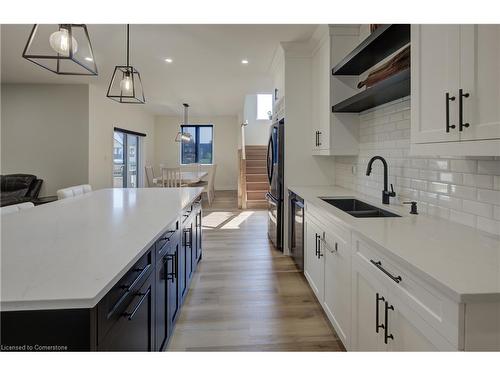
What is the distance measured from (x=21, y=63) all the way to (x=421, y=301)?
6254 millimetres

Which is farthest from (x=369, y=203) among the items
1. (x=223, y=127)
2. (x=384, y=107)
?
(x=223, y=127)

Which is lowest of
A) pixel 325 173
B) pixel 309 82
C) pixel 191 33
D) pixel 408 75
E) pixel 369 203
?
pixel 369 203

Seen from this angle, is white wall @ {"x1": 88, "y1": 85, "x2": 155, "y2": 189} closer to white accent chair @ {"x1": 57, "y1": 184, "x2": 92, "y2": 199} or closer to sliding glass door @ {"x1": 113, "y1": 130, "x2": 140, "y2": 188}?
sliding glass door @ {"x1": 113, "y1": 130, "x2": 140, "y2": 188}

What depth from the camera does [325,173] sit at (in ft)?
13.3

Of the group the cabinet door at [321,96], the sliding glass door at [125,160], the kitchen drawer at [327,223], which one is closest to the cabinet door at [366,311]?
the kitchen drawer at [327,223]

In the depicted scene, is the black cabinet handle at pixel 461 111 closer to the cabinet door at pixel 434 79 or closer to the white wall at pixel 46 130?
the cabinet door at pixel 434 79

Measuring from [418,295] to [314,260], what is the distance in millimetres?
1566

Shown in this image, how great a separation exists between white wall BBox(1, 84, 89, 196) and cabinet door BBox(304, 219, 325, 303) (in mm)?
5210

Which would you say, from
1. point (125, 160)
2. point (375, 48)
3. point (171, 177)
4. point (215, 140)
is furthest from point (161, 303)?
point (215, 140)

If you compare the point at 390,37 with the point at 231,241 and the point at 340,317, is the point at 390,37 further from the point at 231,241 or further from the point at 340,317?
the point at 231,241

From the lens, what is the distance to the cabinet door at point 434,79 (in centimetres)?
132

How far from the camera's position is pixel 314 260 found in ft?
8.66

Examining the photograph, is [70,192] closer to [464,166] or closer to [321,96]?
[321,96]

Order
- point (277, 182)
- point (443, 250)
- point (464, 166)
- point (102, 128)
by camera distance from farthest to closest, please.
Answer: point (102, 128) < point (277, 182) < point (464, 166) < point (443, 250)
